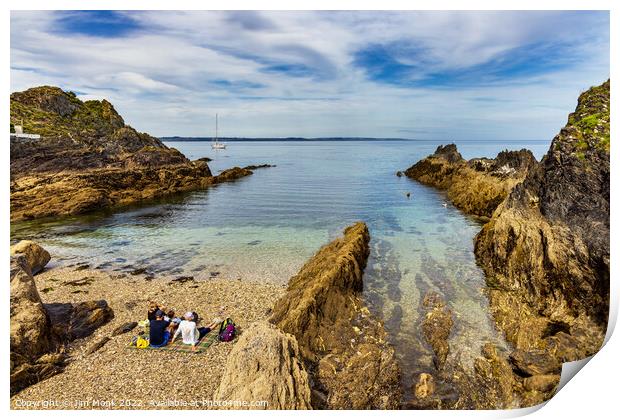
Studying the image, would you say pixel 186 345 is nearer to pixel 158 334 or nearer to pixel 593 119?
pixel 158 334

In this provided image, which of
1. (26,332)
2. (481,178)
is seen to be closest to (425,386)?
(26,332)

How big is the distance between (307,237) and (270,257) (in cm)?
414

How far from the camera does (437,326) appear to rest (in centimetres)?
1179

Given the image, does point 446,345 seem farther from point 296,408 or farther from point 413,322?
point 296,408

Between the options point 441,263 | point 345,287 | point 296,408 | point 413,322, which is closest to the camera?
point 296,408

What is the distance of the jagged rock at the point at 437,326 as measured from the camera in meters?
10.6

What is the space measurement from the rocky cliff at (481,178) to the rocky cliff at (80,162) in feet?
110

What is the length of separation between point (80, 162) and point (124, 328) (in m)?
32.2

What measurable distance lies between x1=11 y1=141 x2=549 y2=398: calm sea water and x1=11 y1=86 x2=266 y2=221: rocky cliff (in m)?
3.30

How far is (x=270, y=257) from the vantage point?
1992 centimetres

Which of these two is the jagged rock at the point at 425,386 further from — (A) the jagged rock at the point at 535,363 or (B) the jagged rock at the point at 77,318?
(B) the jagged rock at the point at 77,318

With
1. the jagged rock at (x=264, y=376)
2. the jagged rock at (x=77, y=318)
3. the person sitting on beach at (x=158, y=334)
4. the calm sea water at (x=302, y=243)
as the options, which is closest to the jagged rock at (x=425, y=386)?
the calm sea water at (x=302, y=243)
